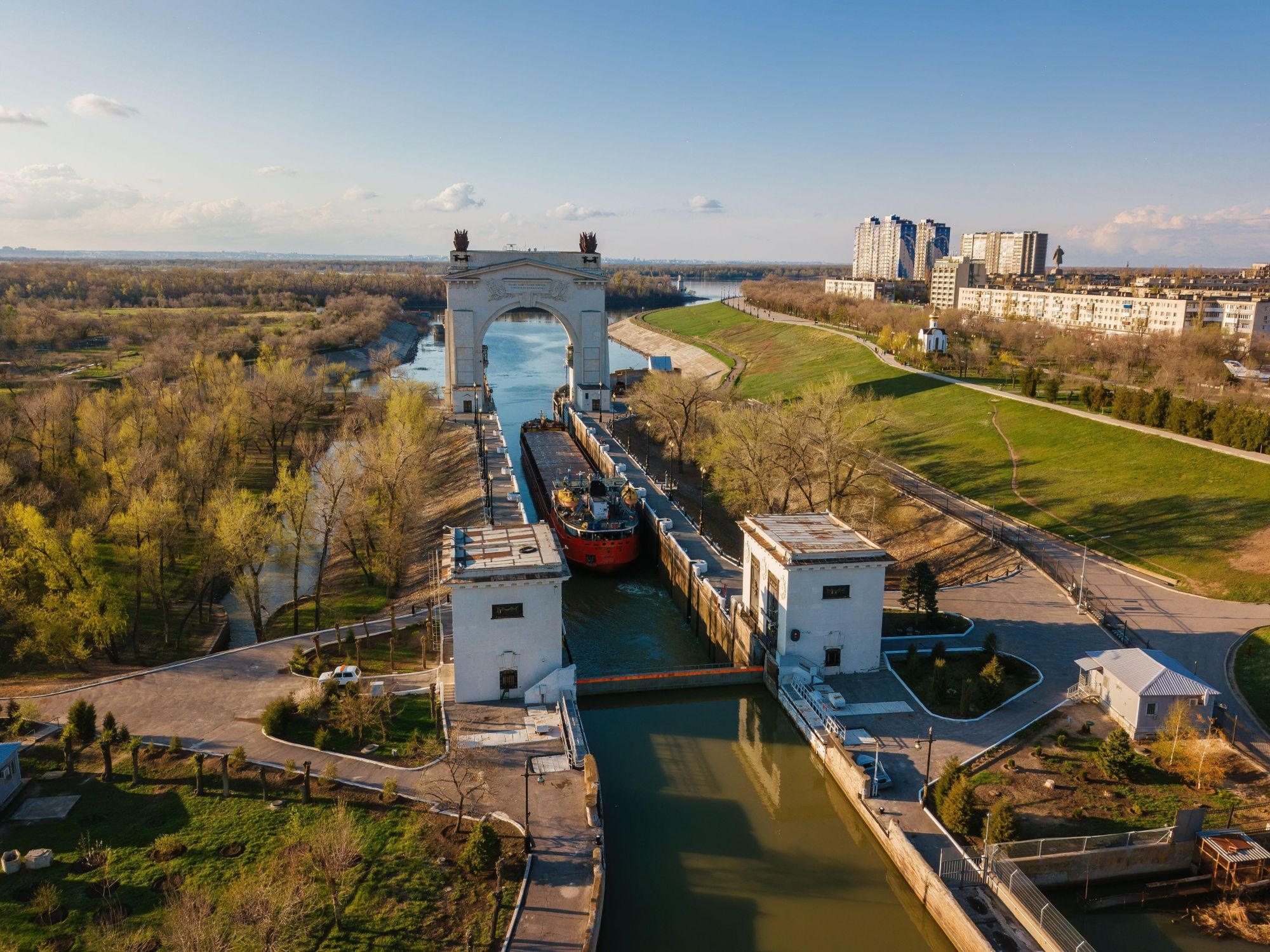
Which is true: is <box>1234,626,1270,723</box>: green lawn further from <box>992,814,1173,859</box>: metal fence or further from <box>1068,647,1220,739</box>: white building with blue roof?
<box>992,814,1173,859</box>: metal fence

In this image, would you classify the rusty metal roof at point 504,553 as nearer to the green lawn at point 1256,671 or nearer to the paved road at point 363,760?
the paved road at point 363,760

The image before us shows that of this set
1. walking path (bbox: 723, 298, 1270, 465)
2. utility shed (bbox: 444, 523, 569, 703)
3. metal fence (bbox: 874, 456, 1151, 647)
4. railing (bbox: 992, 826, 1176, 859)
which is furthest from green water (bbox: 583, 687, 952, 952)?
walking path (bbox: 723, 298, 1270, 465)

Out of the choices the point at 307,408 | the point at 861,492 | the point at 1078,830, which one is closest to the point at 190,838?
the point at 1078,830

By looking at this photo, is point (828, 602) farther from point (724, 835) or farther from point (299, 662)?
point (299, 662)

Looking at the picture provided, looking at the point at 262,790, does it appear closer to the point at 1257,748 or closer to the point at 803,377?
the point at 1257,748

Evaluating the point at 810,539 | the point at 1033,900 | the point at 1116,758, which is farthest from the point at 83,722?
the point at 1116,758

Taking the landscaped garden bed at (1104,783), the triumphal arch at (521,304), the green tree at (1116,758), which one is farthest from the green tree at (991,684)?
the triumphal arch at (521,304)
